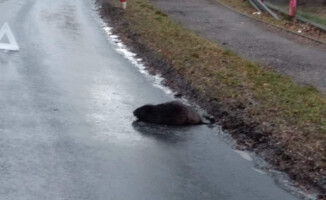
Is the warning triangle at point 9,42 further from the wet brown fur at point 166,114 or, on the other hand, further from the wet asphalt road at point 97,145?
the wet brown fur at point 166,114

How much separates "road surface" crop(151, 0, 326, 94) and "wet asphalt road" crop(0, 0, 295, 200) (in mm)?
2555

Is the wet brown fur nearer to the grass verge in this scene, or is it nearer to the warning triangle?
the warning triangle

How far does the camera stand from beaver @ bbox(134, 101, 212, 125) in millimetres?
10562

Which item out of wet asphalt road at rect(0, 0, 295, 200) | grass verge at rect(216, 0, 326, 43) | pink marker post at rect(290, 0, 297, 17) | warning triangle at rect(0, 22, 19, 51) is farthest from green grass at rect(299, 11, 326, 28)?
warning triangle at rect(0, 22, 19, 51)

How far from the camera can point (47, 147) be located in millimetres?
9164

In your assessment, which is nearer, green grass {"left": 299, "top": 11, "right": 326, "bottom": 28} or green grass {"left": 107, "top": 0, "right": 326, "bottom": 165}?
green grass {"left": 107, "top": 0, "right": 326, "bottom": 165}

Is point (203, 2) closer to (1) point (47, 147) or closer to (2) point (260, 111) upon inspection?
(2) point (260, 111)

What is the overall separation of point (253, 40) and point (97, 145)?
30.1ft

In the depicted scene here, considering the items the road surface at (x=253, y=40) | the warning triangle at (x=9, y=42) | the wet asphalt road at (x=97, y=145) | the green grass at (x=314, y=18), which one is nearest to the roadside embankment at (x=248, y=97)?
the wet asphalt road at (x=97, y=145)

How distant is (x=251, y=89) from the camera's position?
1234 cm

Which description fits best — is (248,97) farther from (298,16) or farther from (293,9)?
(293,9)

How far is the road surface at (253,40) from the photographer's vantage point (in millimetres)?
14643

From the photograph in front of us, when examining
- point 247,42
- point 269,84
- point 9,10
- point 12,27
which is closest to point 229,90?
point 269,84

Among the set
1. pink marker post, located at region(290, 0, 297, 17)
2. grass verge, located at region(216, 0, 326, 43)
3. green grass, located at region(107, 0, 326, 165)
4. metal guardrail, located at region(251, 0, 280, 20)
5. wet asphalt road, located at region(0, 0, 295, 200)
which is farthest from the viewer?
metal guardrail, located at region(251, 0, 280, 20)
